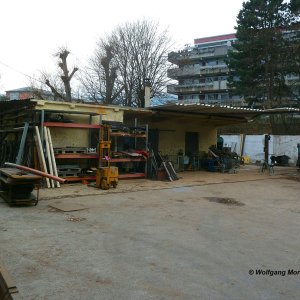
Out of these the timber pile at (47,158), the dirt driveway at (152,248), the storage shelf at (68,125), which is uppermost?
the storage shelf at (68,125)

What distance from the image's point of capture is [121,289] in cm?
422

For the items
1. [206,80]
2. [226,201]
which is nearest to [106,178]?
[226,201]

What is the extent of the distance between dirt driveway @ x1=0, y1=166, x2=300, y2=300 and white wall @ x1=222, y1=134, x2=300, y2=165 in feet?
51.1

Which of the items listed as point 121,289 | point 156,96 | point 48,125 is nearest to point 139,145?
point 48,125

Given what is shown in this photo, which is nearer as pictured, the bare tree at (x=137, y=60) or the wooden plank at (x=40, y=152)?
the wooden plank at (x=40, y=152)

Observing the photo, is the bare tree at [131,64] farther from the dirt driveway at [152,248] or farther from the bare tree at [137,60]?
the dirt driveway at [152,248]

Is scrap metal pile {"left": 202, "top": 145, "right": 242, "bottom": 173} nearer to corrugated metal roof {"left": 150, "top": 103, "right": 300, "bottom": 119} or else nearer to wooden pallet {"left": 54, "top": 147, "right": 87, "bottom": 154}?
corrugated metal roof {"left": 150, "top": 103, "right": 300, "bottom": 119}

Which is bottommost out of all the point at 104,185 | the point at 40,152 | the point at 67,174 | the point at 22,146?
the point at 104,185

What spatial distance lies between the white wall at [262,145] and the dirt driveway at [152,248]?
15.6 metres

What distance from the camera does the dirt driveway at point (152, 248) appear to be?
14.1 ft

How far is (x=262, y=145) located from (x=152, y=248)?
22669 millimetres

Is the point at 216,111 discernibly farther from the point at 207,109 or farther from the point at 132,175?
the point at 132,175

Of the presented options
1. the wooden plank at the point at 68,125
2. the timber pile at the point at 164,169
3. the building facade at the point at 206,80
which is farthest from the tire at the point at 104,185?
the building facade at the point at 206,80

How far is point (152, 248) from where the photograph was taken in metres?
5.86
